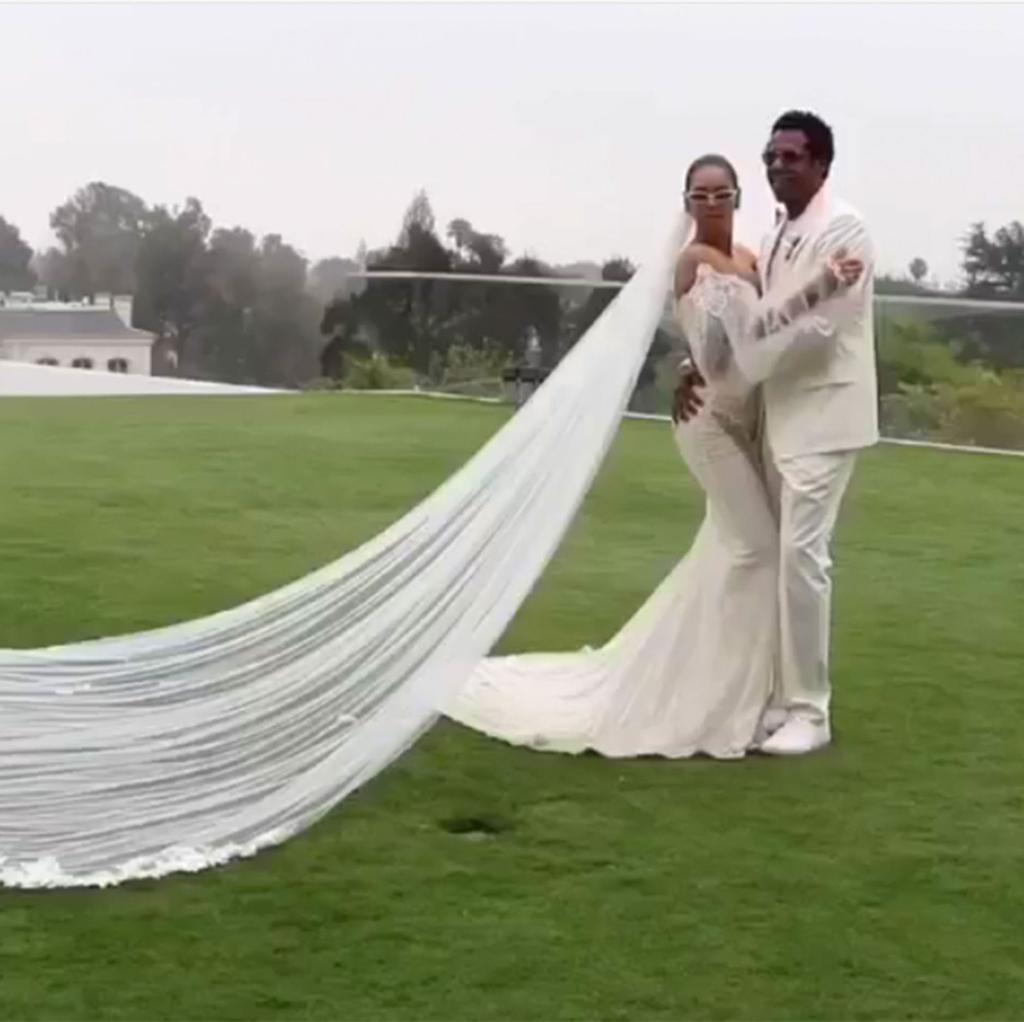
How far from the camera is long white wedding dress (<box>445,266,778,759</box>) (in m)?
4.29

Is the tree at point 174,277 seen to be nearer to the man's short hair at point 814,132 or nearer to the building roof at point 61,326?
the building roof at point 61,326

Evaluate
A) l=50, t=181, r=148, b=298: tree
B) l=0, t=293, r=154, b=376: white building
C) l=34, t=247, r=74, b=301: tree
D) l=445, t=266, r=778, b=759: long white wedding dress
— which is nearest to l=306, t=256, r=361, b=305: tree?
l=0, t=293, r=154, b=376: white building

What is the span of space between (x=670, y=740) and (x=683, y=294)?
3.07ft

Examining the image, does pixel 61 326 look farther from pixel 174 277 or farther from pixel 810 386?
pixel 810 386

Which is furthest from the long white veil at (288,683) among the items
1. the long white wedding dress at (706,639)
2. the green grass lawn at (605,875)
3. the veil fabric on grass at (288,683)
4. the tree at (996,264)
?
the tree at (996,264)

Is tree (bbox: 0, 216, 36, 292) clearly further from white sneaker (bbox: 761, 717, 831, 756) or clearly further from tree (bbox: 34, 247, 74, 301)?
white sneaker (bbox: 761, 717, 831, 756)

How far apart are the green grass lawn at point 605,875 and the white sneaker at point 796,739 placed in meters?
0.06

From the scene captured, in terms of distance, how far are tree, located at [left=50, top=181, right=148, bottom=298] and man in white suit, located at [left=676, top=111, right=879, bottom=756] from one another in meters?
12.4

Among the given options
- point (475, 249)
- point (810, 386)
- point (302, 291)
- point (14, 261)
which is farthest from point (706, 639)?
point (14, 261)

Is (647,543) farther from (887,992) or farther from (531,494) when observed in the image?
(887,992)

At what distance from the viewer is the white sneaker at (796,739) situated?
4.27 m

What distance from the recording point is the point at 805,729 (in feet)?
14.2

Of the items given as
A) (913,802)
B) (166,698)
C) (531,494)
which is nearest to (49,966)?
(166,698)

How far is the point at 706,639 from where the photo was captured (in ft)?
14.4
